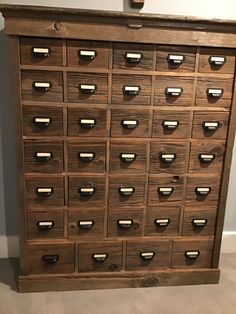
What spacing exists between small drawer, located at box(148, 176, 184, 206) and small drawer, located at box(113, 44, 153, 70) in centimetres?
59

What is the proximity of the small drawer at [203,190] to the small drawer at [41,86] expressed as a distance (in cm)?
84

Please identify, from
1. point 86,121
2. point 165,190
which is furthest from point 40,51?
point 165,190

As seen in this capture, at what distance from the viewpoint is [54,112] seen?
1616mm

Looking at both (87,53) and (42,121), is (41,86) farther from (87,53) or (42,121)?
(87,53)

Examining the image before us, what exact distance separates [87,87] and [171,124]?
1.52 feet

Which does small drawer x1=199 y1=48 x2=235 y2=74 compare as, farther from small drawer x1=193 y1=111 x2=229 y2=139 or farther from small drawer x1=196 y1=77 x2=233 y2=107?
small drawer x1=193 y1=111 x2=229 y2=139

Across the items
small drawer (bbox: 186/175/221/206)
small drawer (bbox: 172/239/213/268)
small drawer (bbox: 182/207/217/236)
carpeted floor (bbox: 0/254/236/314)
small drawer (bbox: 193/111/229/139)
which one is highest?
small drawer (bbox: 193/111/229/139)

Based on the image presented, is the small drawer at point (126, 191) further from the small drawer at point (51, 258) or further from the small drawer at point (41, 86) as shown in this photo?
the small drawer at point (41, 86)

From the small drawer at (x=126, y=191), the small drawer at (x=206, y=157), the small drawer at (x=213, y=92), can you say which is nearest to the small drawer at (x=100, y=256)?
the small drawer at (x=126, y=191)

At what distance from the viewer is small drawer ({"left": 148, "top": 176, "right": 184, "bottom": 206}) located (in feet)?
5.89

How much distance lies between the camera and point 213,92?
168 centimetres

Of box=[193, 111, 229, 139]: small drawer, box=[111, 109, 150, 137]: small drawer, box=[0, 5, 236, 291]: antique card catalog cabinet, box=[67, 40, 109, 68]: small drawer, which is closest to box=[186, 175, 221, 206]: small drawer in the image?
box=[0, 5, 236, 291]: antique card catalog cabinet

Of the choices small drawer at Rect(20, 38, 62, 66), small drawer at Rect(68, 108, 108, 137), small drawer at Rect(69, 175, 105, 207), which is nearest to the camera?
small drawer at Rect(20, 38, 62, 66)

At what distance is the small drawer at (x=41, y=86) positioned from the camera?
1563 mm
